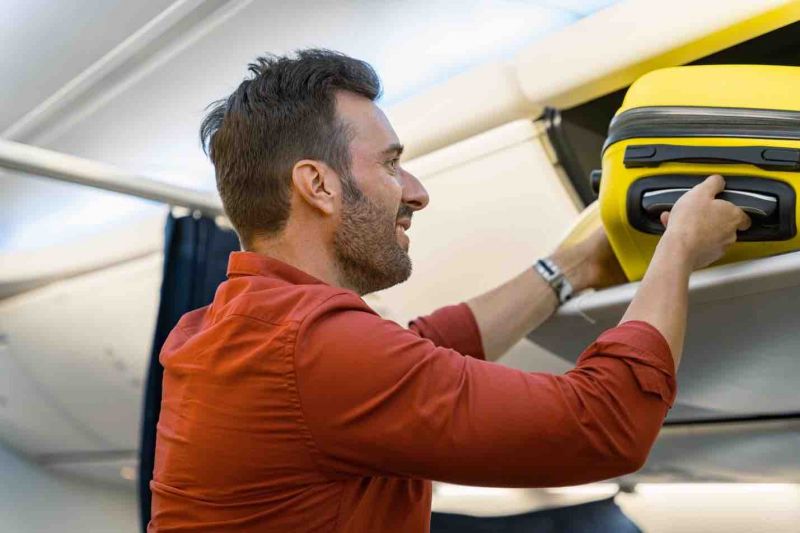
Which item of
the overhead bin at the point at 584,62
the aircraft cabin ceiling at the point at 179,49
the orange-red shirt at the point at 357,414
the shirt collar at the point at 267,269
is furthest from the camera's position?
the aircraft cabin ceiling at the point at 179,49

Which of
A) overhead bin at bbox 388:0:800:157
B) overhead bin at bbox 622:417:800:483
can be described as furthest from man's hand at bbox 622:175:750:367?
overhead bin at bbox 622:417:800:483

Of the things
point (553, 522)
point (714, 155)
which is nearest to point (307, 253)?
point (714, 155)

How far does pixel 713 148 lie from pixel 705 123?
0.14 ft

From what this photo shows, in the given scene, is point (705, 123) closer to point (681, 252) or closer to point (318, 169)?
point (681, 252)

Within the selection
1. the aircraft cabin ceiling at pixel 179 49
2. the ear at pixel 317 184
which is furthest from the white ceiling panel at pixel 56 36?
the ear at pixel 317 184

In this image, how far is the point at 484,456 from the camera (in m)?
1.49

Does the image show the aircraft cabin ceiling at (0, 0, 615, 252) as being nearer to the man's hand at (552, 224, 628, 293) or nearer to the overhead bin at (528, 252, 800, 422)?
the man's hand at (552, 224, 628, 293)

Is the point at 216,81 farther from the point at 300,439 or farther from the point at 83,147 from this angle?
the point at 300,439

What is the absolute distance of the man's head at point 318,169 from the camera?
185 centimetres

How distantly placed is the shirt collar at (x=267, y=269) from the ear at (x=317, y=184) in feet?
0.41

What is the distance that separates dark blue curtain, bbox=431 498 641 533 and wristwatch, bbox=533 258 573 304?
0.81m

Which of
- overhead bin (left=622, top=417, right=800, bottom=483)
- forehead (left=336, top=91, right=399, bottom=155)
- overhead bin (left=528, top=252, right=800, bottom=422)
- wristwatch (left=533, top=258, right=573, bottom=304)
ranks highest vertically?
forehead (left=336, top=91, right=399, bottom=155)

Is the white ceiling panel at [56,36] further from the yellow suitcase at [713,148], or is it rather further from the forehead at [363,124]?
the yellow suitcase at [713,148]

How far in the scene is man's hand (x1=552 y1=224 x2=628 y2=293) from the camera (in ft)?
7.04
